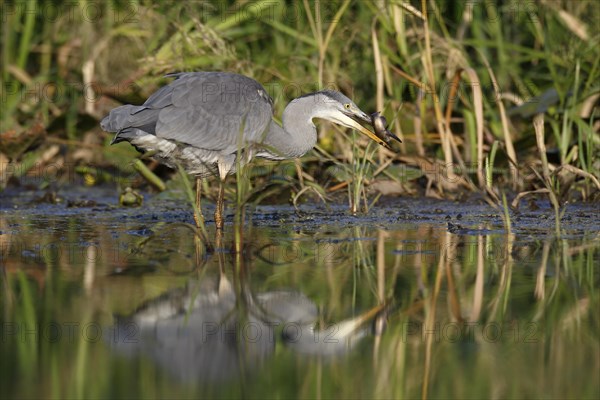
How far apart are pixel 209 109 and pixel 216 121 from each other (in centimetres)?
10

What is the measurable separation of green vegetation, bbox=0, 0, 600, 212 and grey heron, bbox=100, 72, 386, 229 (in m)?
0.37

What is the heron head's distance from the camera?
24.2 feet

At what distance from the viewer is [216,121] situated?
7.02 m

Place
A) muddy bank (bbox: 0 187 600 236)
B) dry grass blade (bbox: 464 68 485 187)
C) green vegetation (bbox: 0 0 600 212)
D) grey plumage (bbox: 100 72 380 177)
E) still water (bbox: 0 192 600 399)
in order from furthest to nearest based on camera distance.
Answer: green vegetation (bbox: 0 0 600 212), dry grass blade (bbox: 464 68 485 187), muddy bank (bbox: 0 187 600 236), grey plumage (bbox: 100 72 380 177), still water (bbox: 0 192 600 399)

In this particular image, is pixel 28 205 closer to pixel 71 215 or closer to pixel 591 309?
pixel 71 215

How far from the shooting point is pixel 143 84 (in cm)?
952

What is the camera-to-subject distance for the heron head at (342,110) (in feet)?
24.2

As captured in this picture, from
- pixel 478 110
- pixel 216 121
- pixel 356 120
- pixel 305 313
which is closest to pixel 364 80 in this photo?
pixel 478 110

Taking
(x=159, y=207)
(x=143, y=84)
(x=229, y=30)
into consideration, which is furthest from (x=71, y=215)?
(x=229, y=30)

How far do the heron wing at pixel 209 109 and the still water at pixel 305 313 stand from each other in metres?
0.66

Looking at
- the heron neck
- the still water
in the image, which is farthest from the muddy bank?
the heron neck

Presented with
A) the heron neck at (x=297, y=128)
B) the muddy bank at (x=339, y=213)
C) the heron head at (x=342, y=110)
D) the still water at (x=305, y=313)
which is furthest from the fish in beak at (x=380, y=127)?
the still water at (x=305, y=313)

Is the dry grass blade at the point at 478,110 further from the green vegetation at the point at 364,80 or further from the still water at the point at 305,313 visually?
the still water at the point at 305,313

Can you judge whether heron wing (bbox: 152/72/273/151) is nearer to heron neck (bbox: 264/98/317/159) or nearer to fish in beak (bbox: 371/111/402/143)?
heron neck (bbox: 264/98/317/159)
